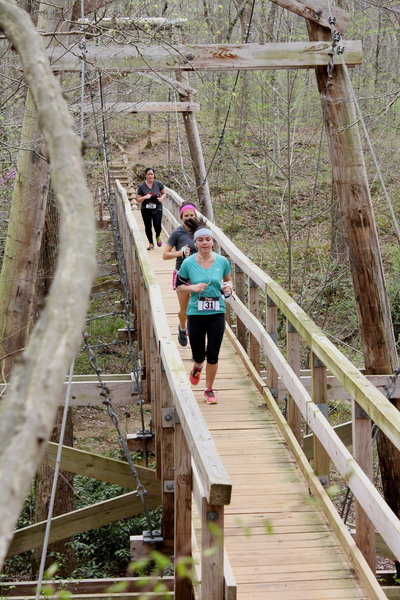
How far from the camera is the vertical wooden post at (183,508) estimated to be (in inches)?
165

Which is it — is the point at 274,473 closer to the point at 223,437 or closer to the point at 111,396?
the point at 223,437

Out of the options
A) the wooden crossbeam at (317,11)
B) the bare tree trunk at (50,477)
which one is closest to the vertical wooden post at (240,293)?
the bare tree trunk at (50,477)

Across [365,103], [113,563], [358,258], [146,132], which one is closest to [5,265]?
[358,258]

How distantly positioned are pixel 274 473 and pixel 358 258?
3083mm

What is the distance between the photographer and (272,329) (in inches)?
283

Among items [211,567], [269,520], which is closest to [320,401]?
[269,520]

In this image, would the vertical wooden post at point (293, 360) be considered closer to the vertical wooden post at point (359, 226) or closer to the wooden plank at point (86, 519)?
the vertical wooden post at point (359, 226)

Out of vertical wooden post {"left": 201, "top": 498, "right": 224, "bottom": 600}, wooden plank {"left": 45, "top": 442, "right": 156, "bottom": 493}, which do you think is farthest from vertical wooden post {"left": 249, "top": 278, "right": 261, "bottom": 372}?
vertical wooden post {"left": 201, "top": 498, "right": 224, "bottom": 600}

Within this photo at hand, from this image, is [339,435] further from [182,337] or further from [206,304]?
[206,304]

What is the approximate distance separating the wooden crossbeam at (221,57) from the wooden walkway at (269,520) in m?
3.19

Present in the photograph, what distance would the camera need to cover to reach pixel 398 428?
3912 mm

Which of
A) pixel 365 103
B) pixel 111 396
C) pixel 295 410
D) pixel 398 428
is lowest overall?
pixel 111 396

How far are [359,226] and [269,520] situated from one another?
13.8ft

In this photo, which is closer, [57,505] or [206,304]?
[206,304]
